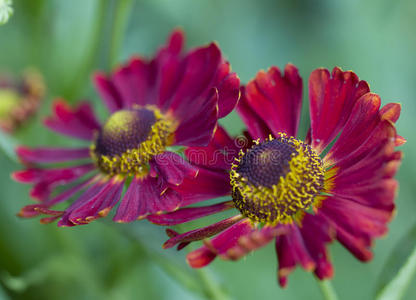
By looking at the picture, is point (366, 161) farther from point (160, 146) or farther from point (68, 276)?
point (68, 276)

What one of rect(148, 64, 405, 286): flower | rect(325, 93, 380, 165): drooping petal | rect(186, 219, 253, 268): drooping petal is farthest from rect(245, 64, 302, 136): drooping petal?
rect(186, 219, 253, 268): drooping petal

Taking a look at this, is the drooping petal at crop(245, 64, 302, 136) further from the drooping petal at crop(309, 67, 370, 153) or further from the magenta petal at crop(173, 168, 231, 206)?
the magenta petal at crop(173, 168, 231, 206)

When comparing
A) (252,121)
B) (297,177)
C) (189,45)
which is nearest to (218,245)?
(297,177)

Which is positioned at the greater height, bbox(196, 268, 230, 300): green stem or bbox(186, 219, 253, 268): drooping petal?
bbox(186, 219, 253, 268): drooping petal

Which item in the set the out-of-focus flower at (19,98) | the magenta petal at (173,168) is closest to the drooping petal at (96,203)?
the magenta petal at (173,168)

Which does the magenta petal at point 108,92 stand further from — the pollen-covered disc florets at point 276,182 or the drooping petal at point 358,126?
the drooping petal at point 358,126

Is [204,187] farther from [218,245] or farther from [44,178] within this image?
[44,178]
